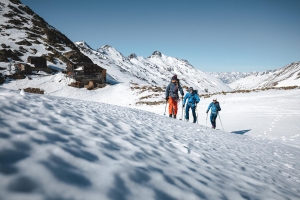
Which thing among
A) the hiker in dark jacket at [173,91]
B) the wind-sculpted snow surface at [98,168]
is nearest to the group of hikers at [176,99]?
the hiker in dark jacket at [173,91]

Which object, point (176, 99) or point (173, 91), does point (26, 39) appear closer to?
point (173, 91)

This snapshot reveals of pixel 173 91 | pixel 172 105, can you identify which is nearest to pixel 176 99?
pixel 172 105

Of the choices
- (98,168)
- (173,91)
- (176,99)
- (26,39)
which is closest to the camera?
(98,168)

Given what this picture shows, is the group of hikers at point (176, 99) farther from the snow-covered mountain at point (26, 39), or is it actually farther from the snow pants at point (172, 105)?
the snow-covered mountain at point (26, 39)

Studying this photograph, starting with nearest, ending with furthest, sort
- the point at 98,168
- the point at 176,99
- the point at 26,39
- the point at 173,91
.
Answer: the point at 98,168
the point at 173,91
the point at 176,99
the point at 26,39

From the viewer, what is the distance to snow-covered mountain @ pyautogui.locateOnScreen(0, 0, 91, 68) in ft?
164

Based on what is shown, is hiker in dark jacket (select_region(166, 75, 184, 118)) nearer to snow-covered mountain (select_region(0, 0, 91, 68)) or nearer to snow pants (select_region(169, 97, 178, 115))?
snow pants (select_region(169, 97, 178, 115))

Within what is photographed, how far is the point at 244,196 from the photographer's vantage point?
2.28m

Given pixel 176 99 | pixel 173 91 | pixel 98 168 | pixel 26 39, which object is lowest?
pixel 98 168

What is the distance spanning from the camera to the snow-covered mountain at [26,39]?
164 feet

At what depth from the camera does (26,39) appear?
5881 centimetres

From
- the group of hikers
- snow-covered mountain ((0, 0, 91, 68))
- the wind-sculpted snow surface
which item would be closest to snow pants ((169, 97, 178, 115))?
the group of hikers

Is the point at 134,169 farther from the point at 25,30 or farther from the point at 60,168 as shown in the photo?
the point at 25,30

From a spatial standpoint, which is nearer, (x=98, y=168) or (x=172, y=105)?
(x=98, y=168)
